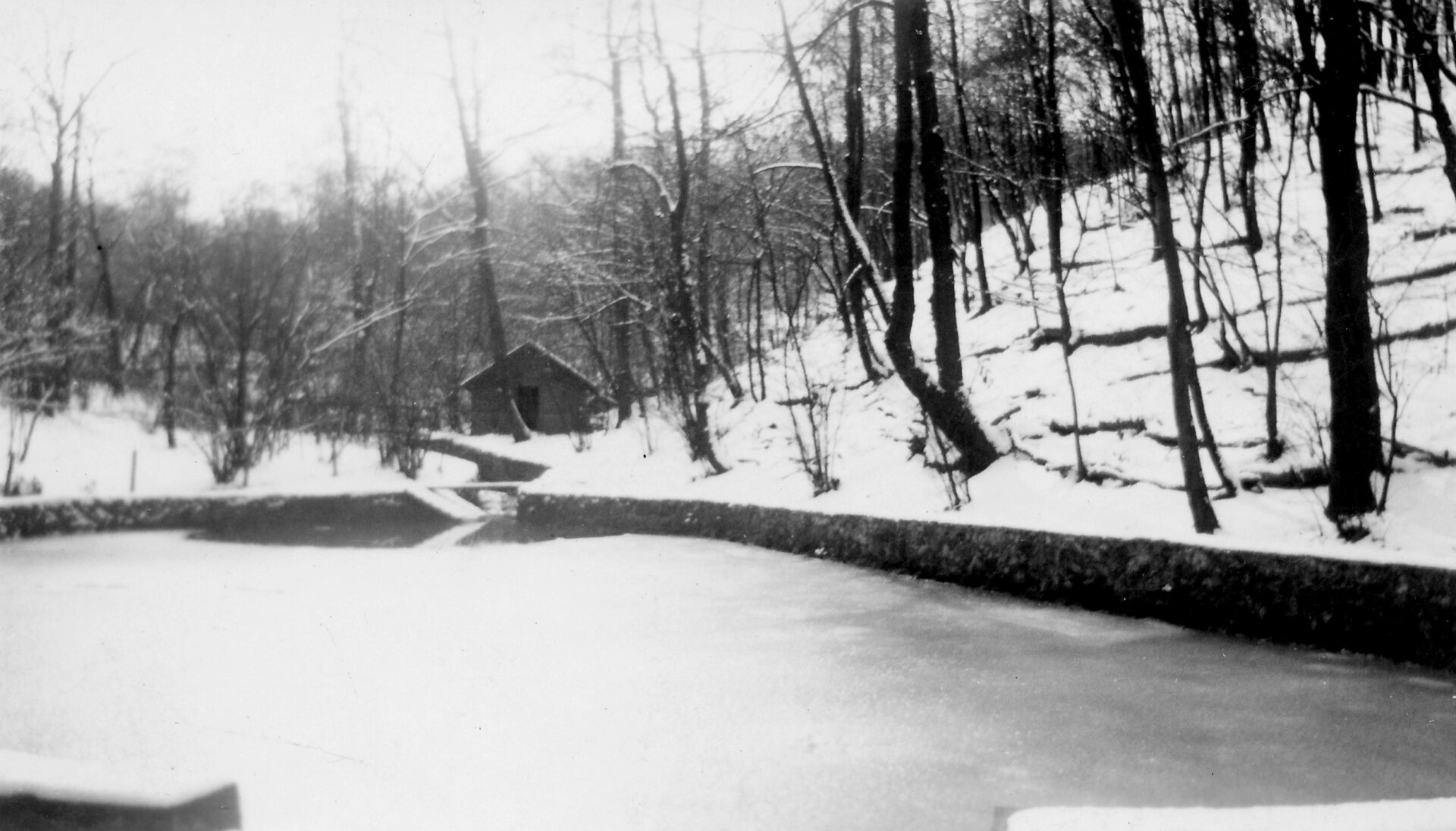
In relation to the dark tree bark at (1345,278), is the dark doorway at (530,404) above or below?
above

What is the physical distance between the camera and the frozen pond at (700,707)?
4.88m

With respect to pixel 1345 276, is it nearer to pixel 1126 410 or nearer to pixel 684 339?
pixel 1126 410

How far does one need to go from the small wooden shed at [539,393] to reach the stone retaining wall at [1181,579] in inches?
900

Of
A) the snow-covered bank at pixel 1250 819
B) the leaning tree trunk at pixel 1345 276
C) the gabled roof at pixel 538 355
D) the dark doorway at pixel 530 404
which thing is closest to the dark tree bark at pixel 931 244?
the leaning tree trunk at pixel 1345 276

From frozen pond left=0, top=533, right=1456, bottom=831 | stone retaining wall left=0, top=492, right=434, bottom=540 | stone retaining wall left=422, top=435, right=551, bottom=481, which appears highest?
stone retaining wall left=422, top=435, right=551, bottom=481

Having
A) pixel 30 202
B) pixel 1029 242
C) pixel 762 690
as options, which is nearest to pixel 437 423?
pixel 30 202

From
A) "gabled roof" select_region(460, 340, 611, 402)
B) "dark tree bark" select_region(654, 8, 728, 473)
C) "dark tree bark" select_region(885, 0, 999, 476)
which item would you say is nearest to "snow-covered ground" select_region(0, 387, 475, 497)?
"gabled roof" select_region(460, 340, 611, 402)

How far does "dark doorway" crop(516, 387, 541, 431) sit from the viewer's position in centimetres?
3594

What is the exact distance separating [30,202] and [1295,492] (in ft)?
87.7

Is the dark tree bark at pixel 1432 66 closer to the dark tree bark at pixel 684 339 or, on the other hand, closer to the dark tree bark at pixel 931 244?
the dark tree bark at pixel 931 244

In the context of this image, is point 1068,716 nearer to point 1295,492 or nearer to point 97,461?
point 1295,492

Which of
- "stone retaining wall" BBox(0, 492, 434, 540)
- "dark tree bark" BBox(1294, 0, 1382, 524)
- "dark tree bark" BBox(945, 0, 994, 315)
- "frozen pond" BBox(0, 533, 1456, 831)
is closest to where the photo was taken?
"frozen pond" BBox(0, 533, 1456, 831)

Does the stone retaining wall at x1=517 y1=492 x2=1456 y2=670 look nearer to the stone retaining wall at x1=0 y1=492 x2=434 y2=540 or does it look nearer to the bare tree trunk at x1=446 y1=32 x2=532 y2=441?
A: the stone retaining wall at x1=0 y1=492 x2=434 y2=540

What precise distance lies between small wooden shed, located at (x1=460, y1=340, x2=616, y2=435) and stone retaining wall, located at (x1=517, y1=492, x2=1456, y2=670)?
75.0 feet
